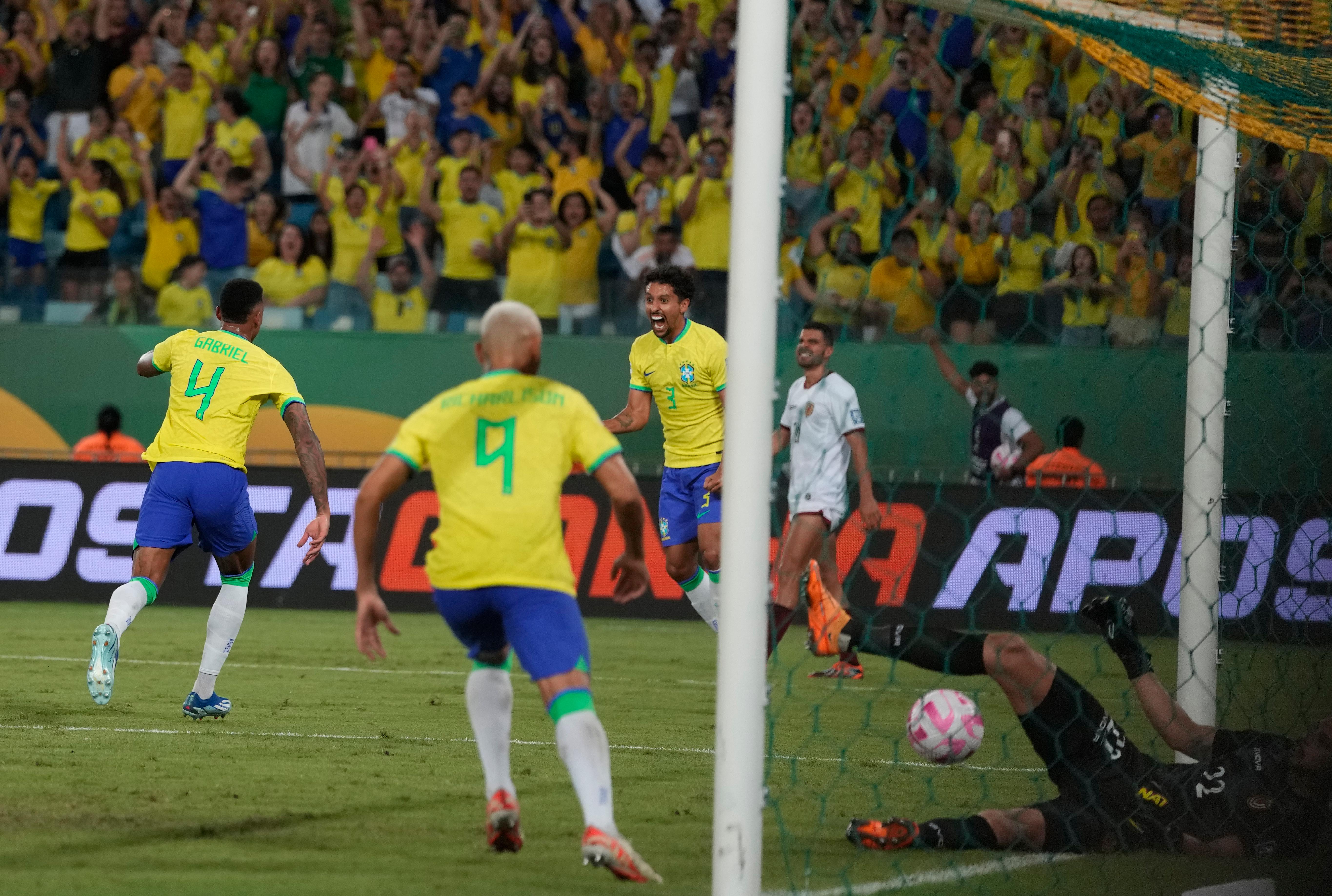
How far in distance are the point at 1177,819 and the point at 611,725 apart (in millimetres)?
3578

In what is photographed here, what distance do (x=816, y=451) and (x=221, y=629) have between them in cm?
421

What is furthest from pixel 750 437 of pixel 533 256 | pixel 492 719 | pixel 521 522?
pixel 533 256

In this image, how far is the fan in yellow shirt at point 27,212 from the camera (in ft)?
54.2

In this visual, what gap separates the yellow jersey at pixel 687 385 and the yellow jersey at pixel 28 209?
31.9 ft

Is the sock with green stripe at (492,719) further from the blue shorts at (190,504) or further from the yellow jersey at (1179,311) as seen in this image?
the yellow jersey at (1179,311)

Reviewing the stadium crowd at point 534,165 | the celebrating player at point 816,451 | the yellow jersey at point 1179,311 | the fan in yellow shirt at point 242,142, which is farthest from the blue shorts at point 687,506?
the fan in yellow shirt at point 242,142

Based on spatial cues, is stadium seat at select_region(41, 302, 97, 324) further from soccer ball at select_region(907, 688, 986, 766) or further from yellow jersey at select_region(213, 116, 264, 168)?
soccer ball at select_region(907, 688, 986, 766)

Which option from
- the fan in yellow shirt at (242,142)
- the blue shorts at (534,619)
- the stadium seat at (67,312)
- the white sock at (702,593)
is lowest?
the white sock at (702,593)

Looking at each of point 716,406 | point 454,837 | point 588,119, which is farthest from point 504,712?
point 588,119

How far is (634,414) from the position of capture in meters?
9.41

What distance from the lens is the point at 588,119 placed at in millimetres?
17219

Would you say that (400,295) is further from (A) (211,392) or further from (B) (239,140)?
(A) (211,392)

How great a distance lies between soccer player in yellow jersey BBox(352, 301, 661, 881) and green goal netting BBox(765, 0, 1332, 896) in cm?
69

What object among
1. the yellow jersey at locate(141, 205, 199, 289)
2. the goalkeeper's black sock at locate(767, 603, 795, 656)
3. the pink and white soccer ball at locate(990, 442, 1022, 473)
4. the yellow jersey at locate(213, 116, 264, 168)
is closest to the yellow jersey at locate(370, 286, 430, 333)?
the yellow jersey at locate(141, 205, 199, 289)
